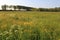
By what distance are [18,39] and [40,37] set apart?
0.63 metres

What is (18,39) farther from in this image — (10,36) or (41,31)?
(41,31)

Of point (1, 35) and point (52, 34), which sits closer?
point (1, 35)

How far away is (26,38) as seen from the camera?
6.11m

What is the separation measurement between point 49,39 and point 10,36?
1094 millimetres

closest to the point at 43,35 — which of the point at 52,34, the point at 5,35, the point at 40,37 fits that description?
the point at 40,37

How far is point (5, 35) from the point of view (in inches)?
245

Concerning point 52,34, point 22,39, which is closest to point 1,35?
point 22,39

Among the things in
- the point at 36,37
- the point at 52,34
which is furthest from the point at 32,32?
the point at 52,34

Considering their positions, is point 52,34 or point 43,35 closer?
point 43,35

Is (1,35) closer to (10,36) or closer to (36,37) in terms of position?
(10,36)

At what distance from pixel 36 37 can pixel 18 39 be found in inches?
20.2

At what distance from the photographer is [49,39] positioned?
6.35 m

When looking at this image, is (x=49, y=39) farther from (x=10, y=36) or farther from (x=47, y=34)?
(x=10, y=36)

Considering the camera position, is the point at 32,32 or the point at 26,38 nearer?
the point at 26,38
